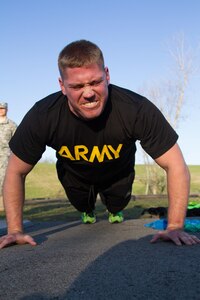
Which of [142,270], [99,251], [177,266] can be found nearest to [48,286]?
[142,270]

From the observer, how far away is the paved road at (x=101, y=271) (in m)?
1.73

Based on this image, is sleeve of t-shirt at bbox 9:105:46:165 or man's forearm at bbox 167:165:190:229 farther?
sleeve of t-shirt at bbox 9:105:46:165

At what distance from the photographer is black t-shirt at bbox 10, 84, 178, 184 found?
296 centimetres

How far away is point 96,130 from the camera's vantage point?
3125 mm

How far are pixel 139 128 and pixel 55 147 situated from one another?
710 mm

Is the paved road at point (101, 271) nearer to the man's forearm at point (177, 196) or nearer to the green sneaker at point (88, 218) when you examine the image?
the man's forearm at point (177, 196)

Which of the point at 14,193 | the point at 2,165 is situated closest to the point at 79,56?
the point at 14,193

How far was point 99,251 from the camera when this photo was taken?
2.64 m

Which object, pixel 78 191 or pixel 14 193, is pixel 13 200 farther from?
pixel 78 191

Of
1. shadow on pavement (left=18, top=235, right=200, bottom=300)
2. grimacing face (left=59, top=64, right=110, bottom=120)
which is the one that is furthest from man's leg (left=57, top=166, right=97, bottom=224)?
shadow on pavement (left=18, top=235, right=200, bottom=300)

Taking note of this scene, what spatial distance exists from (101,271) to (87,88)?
4.12ft

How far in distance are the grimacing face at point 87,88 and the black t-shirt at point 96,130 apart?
141 mm

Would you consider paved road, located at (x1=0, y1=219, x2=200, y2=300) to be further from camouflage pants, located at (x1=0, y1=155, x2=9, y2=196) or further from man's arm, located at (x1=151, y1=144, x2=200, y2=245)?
camouflage pants, located at (x1=0, y1=155, x2=9, y2=196)

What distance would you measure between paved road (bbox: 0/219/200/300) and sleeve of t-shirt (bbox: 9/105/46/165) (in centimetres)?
67
